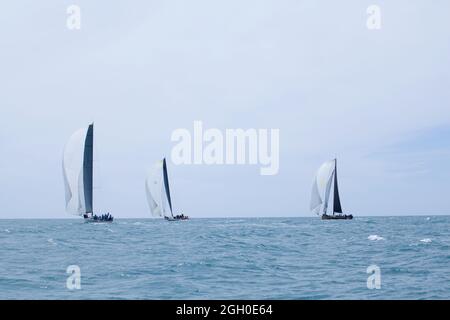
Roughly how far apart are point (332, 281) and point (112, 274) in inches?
152

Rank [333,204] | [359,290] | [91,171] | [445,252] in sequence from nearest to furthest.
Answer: [359,290] < [445,252] < [91,171] < [333,204]

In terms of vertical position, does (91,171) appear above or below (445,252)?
above

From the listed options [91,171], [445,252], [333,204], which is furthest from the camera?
[333,204]

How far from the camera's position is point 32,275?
379 inches

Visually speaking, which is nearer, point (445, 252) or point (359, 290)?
point (359, 290)

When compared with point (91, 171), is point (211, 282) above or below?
below
